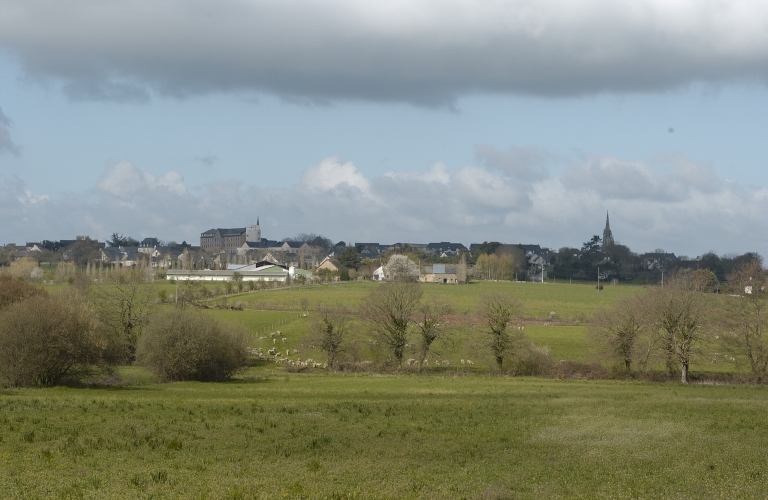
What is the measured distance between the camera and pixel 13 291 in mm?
59438

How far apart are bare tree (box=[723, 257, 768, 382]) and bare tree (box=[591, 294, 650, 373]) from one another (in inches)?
240

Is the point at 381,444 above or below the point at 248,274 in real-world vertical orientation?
below

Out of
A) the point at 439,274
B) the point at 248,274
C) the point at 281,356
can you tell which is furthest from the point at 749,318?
the point at 248,274

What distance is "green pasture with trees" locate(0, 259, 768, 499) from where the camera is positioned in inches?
684

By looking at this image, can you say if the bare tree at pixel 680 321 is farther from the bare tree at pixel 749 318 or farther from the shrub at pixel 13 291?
the shrub at pixel 13 291

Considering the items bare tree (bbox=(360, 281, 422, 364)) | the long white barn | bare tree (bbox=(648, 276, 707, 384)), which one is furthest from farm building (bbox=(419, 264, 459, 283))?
bare tree (bbox=(648, 276, 707, 384))

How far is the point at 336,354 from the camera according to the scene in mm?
63500

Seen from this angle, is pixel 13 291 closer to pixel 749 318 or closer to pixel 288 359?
pixel 288 359

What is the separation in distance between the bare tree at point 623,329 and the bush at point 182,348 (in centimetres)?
2899

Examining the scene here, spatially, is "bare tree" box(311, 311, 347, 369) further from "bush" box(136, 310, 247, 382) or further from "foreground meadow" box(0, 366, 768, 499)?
"foreground meadow" box(0, 366, 768, 499)

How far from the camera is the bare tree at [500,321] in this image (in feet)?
196

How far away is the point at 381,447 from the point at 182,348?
1172 inches

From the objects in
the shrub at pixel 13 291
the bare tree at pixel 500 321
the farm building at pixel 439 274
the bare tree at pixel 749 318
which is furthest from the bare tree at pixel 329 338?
the farm building at pixel 439 274

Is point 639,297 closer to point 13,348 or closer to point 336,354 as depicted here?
point 336,354
